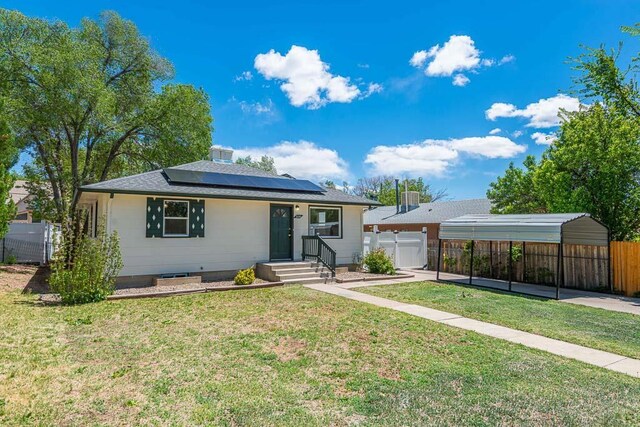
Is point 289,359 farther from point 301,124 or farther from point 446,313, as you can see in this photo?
point 301,124

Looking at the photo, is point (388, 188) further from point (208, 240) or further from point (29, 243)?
point (208, 240)

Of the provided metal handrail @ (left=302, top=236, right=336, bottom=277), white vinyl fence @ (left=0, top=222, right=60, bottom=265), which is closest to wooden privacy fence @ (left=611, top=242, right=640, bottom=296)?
metal handrail @ (left=302, top=236, right=336, bottom=277)

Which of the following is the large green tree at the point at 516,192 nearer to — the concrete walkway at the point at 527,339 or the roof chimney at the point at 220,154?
the concrete walkway at the point at 527,339

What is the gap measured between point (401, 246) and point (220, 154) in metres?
9.38

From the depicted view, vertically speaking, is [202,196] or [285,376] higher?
[202,196]

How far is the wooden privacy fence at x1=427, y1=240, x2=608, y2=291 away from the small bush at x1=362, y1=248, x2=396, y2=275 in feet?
9.62

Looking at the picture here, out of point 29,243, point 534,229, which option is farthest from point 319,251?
point 29,243

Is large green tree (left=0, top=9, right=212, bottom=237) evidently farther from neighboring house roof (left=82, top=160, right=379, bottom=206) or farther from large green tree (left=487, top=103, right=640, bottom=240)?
large green tree (left=487, top=103, right=640, bottom=240)

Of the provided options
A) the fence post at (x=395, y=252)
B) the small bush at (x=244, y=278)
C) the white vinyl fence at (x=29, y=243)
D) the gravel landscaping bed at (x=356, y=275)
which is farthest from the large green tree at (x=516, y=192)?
the white vinyl fence at (x=29, y=243)

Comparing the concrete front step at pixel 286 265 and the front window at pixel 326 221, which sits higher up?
the front window at pixel 326 221

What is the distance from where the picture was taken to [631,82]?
41.0ft

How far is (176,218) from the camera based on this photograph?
11523 mm

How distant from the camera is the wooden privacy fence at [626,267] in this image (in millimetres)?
10633

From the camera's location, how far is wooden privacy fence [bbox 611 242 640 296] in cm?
1063
